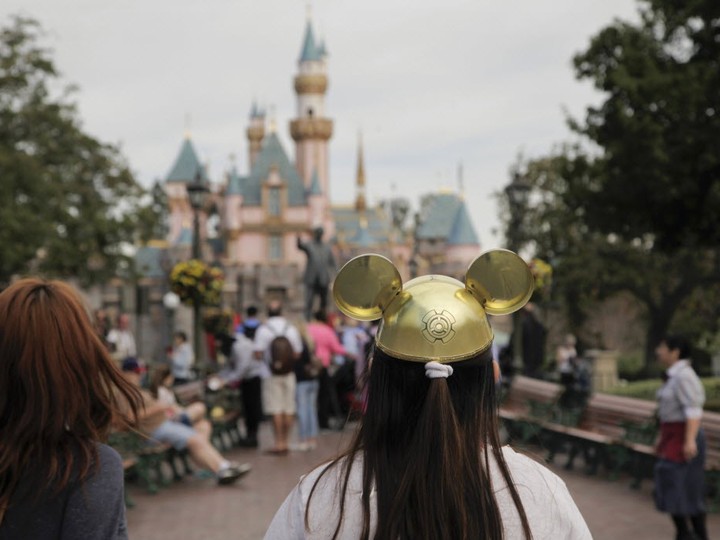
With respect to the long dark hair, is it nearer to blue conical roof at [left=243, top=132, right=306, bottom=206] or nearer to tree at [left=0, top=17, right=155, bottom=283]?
tree at [left=0, top=17, right=155, bottom=283]

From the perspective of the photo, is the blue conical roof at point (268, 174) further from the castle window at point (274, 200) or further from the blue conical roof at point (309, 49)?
the blue conical roof at point (309, 49)

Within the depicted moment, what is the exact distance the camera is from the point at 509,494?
2469 millimetres

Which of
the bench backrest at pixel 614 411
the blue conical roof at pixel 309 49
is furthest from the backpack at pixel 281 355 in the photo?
the blue conical roof at pixel 309 49

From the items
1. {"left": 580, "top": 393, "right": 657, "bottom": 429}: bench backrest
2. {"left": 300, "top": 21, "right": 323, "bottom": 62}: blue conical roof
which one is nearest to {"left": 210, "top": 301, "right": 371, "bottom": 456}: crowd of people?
{"left": 580, "top": 393, "right": 657, "bottom": 429}: bench backrest

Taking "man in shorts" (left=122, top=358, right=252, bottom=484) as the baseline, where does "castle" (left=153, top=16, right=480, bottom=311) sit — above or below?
above

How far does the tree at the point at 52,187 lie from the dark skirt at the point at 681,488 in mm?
27344

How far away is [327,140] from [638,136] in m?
66.2

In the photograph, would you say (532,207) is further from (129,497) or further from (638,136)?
(129,497)

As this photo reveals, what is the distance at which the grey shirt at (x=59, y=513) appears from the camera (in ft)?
9.53

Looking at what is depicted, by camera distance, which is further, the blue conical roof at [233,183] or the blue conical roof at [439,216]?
the blue conical roof at [439,216]

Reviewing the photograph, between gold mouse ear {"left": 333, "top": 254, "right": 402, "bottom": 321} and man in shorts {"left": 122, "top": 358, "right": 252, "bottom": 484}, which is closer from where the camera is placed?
gold mouse ear {"left": 333, "top": 254, "right": 402, "bottom": 321}

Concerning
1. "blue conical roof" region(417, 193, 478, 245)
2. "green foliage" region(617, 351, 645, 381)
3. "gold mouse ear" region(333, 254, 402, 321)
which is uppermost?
"blue conical roof" region(417, 193, 478, 245)

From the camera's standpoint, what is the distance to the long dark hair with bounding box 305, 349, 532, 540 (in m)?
2.41

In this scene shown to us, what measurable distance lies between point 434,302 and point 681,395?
609 centimetres
